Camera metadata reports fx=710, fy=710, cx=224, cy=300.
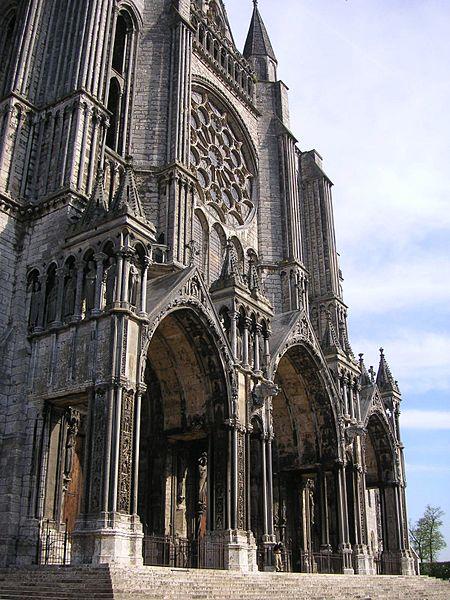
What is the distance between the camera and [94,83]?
71.5 feet

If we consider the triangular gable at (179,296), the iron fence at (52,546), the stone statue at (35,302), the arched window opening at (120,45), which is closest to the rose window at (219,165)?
the arched window opening at (120,45)

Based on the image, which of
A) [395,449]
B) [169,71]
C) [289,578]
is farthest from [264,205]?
[289,578]

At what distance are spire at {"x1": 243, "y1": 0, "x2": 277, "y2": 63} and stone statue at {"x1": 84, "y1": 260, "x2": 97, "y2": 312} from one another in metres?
22.8

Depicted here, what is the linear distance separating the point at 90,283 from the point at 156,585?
766 cm

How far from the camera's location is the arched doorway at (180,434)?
19.1 meters

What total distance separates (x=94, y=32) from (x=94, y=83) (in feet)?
6.87

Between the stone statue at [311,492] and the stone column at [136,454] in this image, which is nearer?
the stone column at [136,454]

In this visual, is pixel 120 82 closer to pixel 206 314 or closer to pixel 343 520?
pixel 206 314

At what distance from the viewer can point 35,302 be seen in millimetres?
18266

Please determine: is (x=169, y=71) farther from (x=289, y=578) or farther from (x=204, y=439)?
(x=289, y=578)

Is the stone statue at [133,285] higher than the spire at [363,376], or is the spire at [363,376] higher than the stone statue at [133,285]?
the spire at [363,376]

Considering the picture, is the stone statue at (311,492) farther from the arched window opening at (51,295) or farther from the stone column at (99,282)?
the stone column at (99,282)

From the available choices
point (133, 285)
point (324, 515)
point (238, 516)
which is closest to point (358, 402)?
point (324, 515)

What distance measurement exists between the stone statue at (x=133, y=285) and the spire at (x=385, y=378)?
17.1 metres
